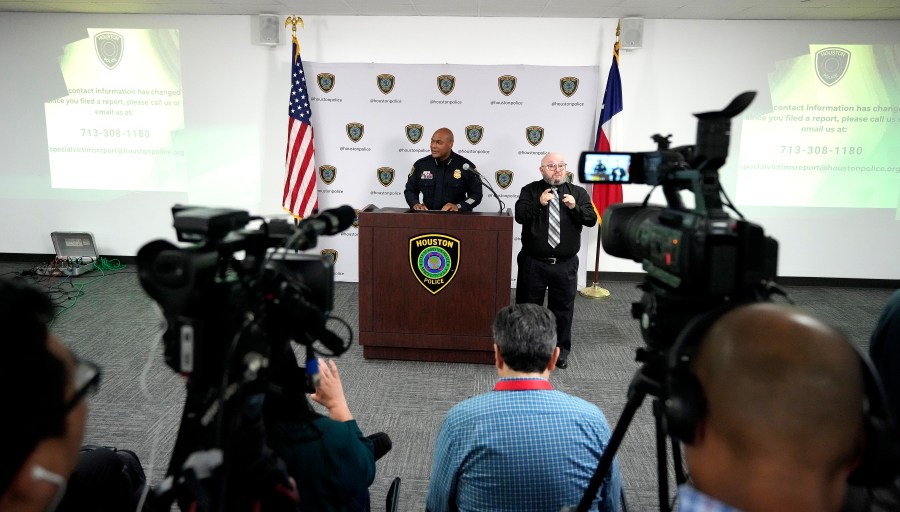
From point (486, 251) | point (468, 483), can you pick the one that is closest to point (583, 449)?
point (468, 483)

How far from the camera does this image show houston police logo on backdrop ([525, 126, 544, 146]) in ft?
A: 17.5

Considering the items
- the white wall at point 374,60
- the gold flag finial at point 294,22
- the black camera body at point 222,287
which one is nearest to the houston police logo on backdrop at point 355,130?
the white wall at point 374,60

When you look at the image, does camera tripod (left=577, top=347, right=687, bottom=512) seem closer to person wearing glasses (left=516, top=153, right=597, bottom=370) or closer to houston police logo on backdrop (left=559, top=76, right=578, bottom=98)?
person wearing glasses (left=516, top=153, right=597, bottom=370)

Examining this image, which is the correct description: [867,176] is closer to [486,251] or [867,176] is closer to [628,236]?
[486,251]

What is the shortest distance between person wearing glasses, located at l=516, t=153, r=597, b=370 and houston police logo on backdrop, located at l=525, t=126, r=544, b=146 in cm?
173

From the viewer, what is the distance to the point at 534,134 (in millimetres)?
5340

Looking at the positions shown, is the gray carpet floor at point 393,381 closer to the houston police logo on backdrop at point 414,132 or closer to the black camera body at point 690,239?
the black camera body at point 690,239

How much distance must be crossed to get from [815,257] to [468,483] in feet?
18.2

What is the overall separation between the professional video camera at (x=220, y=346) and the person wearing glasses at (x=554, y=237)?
9.16 feet

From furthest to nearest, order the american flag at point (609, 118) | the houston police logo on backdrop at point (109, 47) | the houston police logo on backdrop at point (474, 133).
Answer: the houston police logo on backdrop at point (109, 47), the houston police logo on backdrop at point (474, 133), the american flag at point (609, 118)

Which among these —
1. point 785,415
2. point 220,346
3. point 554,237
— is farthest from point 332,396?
point 554,237

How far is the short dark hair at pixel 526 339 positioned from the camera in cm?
159

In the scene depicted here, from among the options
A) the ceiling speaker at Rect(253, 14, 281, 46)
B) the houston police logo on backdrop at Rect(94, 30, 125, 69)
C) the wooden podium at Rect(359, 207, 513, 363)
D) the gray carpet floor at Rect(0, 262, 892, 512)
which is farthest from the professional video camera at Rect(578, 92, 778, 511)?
the houston police logo on backdrop at Rect(94, 30, 125, 69)

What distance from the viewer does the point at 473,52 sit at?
17.6 feet
